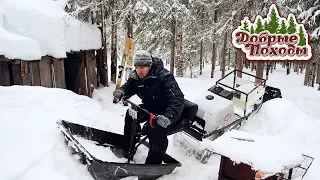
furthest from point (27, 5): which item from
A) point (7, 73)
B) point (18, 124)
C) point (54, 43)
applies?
point (18, 124)

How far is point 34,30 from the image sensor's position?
803cm

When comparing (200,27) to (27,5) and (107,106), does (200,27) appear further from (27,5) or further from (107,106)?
(27,5)

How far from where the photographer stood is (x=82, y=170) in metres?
3.71

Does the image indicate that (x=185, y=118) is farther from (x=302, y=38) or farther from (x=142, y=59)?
(x=302, y=38)

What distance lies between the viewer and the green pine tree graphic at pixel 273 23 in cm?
1384

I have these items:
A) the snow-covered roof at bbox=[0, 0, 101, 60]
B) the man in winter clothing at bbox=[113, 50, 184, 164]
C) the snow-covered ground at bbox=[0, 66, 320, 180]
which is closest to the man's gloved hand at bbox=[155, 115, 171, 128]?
the man in winter clothing at bbox=[113, 50, 184, 164]

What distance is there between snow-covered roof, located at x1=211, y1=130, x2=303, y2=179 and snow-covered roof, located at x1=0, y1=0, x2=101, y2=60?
5.99 metres

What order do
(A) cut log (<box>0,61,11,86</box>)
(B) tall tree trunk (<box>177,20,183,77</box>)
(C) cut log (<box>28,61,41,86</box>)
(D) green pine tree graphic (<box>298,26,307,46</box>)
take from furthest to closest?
1. (B) tall tree trunk (<box>177,20,183,77</box>)
2. (D) green pine tree graphic (<box>298,26,307,46</box>)
3. (C) cut log (<box>28,61,41,86</box>)
4. (A) cut log (<box>0,61,11,86</box>)

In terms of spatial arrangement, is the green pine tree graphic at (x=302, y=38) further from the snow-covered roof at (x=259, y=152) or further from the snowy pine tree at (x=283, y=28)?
Result: the snow-covered roof at (x=259, y=152)

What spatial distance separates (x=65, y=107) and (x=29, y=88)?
104 cm

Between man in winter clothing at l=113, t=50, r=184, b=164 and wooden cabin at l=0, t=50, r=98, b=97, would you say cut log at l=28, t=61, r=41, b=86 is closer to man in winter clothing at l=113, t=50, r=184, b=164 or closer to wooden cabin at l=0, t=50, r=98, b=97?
wooden cabin at l=0, t=50, r=98, b=97

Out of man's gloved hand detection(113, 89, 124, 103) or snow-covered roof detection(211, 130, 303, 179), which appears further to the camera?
man's gloved hand detection(113, 89, 124, 103)

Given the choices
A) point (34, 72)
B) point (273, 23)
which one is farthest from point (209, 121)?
point (273, 23)

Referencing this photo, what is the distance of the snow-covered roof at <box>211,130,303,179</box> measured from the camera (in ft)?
11.2
